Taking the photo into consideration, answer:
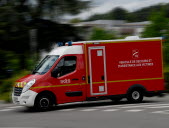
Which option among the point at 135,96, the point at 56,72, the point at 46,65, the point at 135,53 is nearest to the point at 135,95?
the point at 135,96

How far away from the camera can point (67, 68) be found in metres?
14.4

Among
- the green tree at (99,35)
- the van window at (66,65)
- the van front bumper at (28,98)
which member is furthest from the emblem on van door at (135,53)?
the green tree at (99,35)

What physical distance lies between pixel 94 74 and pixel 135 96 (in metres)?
1.83

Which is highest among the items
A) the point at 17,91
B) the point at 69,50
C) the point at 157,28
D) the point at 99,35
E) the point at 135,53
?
the point at 157,28

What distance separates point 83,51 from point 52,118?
3496mm

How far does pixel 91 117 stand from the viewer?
38.8 feet

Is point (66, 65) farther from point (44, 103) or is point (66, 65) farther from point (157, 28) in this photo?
point (157, 28)

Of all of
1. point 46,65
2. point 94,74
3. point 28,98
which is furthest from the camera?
point 94,74

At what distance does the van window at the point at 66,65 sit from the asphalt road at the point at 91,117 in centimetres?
123

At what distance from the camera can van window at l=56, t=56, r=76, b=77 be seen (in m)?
14.3

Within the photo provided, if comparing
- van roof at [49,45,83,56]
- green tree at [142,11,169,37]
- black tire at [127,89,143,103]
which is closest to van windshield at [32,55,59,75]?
van roof at [49,45,83,56]

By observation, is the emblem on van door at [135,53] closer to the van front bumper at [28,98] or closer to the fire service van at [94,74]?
the fire service van at [94,74]

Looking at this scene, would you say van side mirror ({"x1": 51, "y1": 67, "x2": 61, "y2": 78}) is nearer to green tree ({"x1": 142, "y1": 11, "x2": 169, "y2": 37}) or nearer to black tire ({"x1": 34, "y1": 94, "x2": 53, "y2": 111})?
black tire ({"x1": 34, "y1": 94, "x2": 53, "y2": 111})

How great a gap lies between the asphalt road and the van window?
123 centimetres
